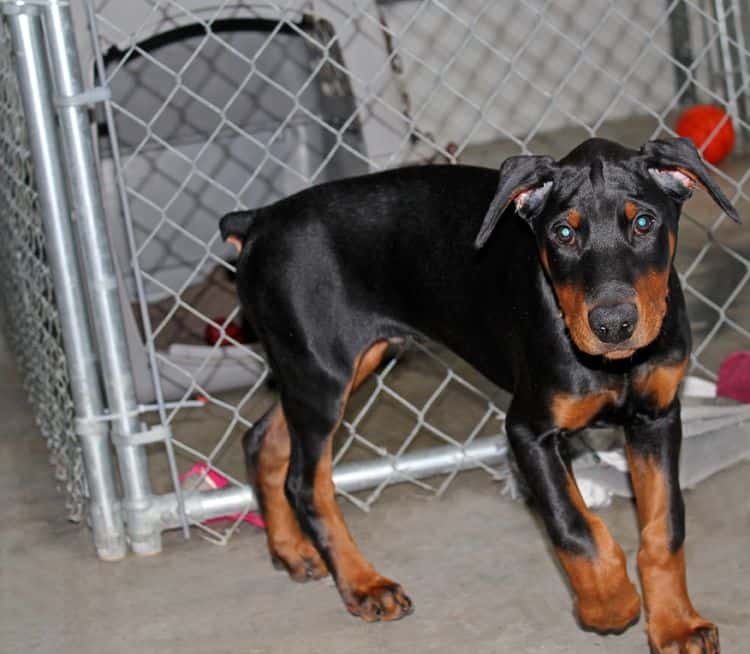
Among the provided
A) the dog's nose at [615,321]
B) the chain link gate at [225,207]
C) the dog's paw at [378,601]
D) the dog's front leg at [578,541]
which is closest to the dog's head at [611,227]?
the dog's nose at [615,321]

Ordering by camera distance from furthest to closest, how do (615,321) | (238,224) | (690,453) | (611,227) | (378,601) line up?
(690,453) < (238,224) < (378,601) < (611,227) < (615,321)

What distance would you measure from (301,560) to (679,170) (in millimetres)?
1552

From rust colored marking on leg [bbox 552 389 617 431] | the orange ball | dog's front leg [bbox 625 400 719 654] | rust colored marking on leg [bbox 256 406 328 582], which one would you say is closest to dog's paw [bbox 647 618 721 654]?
dog's front leg [bbox 625 400 719 654]

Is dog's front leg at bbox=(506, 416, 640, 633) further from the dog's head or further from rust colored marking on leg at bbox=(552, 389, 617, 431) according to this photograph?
the dog's head

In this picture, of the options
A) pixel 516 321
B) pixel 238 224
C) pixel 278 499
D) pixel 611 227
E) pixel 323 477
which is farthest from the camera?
pixel 278 499

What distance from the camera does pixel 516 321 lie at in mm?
3027

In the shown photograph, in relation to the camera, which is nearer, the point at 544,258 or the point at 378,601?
the point at 544,258

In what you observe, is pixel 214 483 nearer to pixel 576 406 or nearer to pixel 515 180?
pixel 576 406

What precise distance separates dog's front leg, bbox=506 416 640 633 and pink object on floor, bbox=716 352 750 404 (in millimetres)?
1394

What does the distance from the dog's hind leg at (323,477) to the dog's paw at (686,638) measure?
0.73 metres

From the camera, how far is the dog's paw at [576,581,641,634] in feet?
9.29

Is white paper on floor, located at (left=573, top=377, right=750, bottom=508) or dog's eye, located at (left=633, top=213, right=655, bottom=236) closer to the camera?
dog's eye, located at (left=633, top=213, right=655, bottom=236)

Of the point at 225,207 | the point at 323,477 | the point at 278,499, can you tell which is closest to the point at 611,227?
the point at 323,477

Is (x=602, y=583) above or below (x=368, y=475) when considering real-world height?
above
